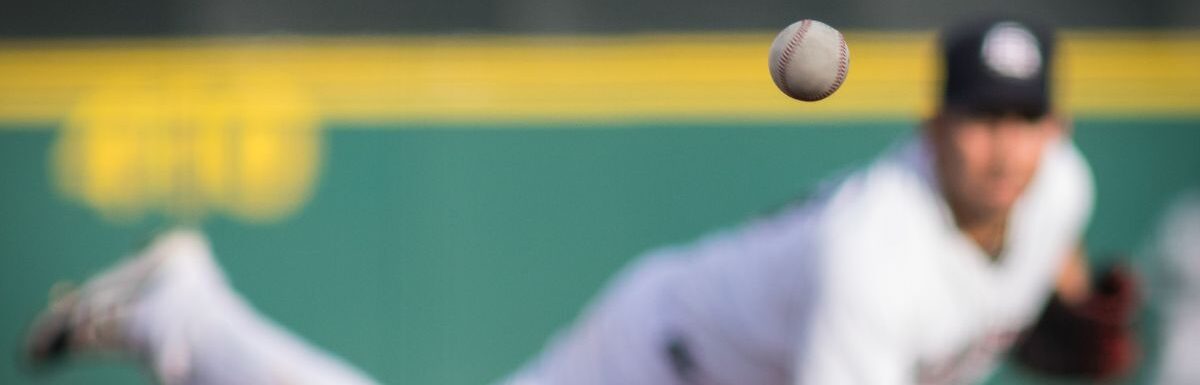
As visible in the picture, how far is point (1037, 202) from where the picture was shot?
3.74 meters

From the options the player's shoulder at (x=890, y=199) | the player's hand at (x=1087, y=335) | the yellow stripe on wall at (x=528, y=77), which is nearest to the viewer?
the player's shoulder at (x=890, y=199)

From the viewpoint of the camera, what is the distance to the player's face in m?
3.46

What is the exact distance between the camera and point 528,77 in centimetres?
472

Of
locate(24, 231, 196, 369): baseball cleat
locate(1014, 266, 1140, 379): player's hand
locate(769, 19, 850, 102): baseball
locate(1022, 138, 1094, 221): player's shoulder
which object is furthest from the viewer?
locate(24, 231, 196, 369): baseball cleat

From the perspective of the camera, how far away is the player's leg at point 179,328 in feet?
14.6

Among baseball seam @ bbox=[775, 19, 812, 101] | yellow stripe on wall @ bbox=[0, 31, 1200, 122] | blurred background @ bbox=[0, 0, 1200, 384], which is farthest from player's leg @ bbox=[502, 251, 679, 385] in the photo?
baseball seam @ bbox=[775, 19, 812, 101]

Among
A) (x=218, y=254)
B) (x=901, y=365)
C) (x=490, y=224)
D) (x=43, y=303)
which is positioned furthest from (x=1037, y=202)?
(x=43, y=303)

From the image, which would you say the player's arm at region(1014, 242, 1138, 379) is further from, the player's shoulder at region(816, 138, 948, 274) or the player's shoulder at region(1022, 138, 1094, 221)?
the player's shoulder at region(816, 138, 948, 274)

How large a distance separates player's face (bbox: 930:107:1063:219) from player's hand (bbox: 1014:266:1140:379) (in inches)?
27.5

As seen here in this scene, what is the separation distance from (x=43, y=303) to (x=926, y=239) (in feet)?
7.98

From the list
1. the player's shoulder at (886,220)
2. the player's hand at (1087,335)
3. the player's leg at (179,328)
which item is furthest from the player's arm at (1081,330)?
the player's leg at (179,328)

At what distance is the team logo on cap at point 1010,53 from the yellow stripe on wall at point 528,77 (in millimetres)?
1157

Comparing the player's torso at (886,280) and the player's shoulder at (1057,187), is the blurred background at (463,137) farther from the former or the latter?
the player's torso at (886,280)

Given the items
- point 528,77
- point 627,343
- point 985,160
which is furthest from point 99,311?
point 985,160
